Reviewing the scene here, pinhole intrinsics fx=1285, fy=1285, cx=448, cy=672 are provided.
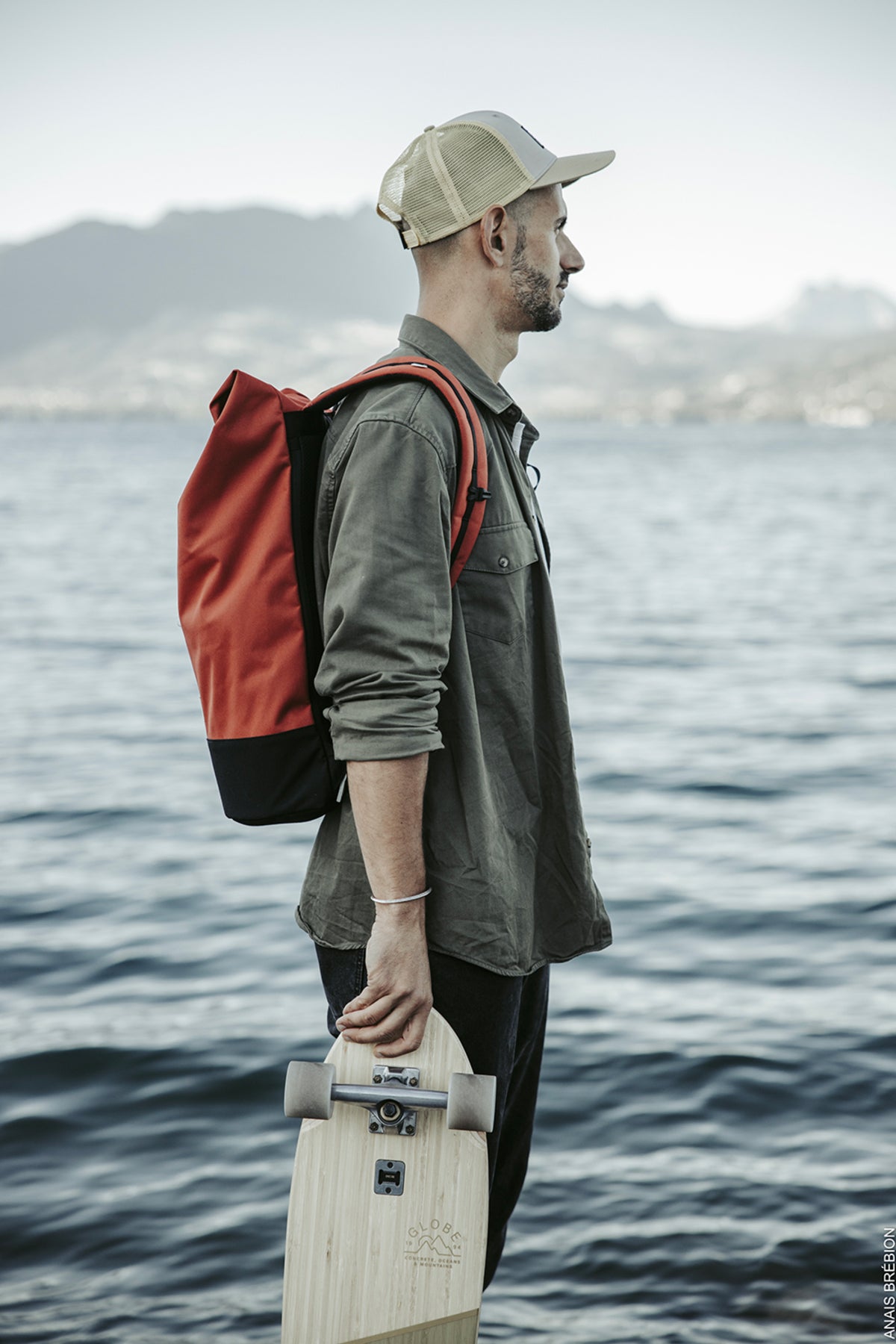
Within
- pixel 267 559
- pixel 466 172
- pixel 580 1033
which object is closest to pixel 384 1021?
pixel 267 559

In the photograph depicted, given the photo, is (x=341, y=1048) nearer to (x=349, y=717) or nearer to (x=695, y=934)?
(x=349, y=717)

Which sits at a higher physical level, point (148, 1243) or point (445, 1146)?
point (445, 1146)

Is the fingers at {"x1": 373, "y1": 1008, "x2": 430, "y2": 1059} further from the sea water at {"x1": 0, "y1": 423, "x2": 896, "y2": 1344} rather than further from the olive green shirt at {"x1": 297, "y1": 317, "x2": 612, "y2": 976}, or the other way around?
the sea water at {"x1": 0, "y1": 423, "x2": 896, "y2": 1344}

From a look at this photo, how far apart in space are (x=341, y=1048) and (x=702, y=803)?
795 cm

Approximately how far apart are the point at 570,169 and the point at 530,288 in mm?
262

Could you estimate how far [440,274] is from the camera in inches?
102

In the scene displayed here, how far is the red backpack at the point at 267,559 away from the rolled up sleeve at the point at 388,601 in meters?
0.12

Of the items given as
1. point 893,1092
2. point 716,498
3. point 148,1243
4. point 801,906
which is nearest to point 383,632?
point 148,1243

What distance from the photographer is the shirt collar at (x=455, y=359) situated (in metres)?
2.56

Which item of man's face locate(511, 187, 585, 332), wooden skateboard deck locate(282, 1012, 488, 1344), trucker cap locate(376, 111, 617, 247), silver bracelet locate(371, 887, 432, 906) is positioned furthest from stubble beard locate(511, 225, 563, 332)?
wooden skateboard deck locate(282, 1012, 488, 1344)

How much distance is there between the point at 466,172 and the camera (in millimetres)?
2518

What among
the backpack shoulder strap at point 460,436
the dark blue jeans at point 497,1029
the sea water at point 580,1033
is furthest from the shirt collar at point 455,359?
the sea water at point 580,1033

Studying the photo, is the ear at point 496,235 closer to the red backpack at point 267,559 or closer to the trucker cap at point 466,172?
the trucker cap at point 466,172

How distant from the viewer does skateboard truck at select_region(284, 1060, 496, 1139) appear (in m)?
2.33
